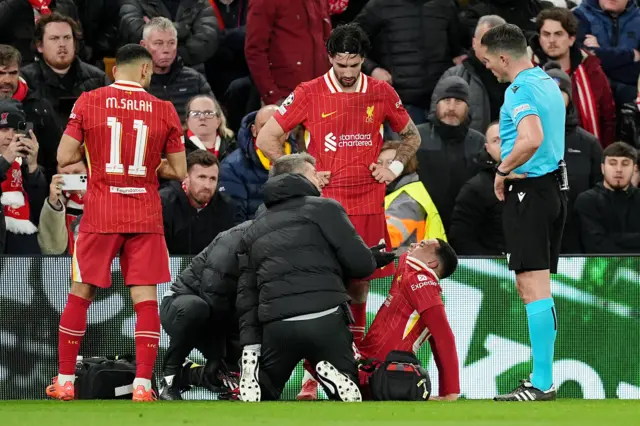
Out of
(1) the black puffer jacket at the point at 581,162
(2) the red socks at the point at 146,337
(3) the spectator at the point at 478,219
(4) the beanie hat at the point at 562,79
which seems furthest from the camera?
(4) the beanie hat at the point at 562,79

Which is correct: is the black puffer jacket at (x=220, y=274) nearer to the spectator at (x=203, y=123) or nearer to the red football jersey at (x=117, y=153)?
the red football jersey at (x=117, y=153)

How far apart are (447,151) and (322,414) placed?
495cm

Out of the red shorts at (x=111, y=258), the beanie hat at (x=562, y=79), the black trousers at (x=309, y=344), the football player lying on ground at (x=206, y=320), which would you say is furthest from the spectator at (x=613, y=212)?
the red shorts at (x=111, y=258)

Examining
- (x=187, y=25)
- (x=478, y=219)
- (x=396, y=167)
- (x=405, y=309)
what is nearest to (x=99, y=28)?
(x=187, y=25)

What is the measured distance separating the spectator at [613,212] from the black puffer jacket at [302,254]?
3.37m

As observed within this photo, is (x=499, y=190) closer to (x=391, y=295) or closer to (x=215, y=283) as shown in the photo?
(x=391, y=295)

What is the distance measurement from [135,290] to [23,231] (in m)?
2.16

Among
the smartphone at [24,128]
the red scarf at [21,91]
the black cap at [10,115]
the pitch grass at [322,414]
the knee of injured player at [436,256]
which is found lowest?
the pitch grass at [322,414]

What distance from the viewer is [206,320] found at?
10.5 metres

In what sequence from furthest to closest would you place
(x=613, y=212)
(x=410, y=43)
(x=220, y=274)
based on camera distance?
1. (x=410, y=43)
2. (x=613, y=212)
3. (x=220, y=274)

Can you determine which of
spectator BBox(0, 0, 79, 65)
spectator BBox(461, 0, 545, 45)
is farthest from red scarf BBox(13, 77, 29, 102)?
spectator BBox(461, 0, 545, 45)

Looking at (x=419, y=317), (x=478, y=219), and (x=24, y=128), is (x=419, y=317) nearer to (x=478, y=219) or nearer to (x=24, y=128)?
(x=478, y=219)

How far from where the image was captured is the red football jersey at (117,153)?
983 cm

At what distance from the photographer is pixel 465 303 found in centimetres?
1126
